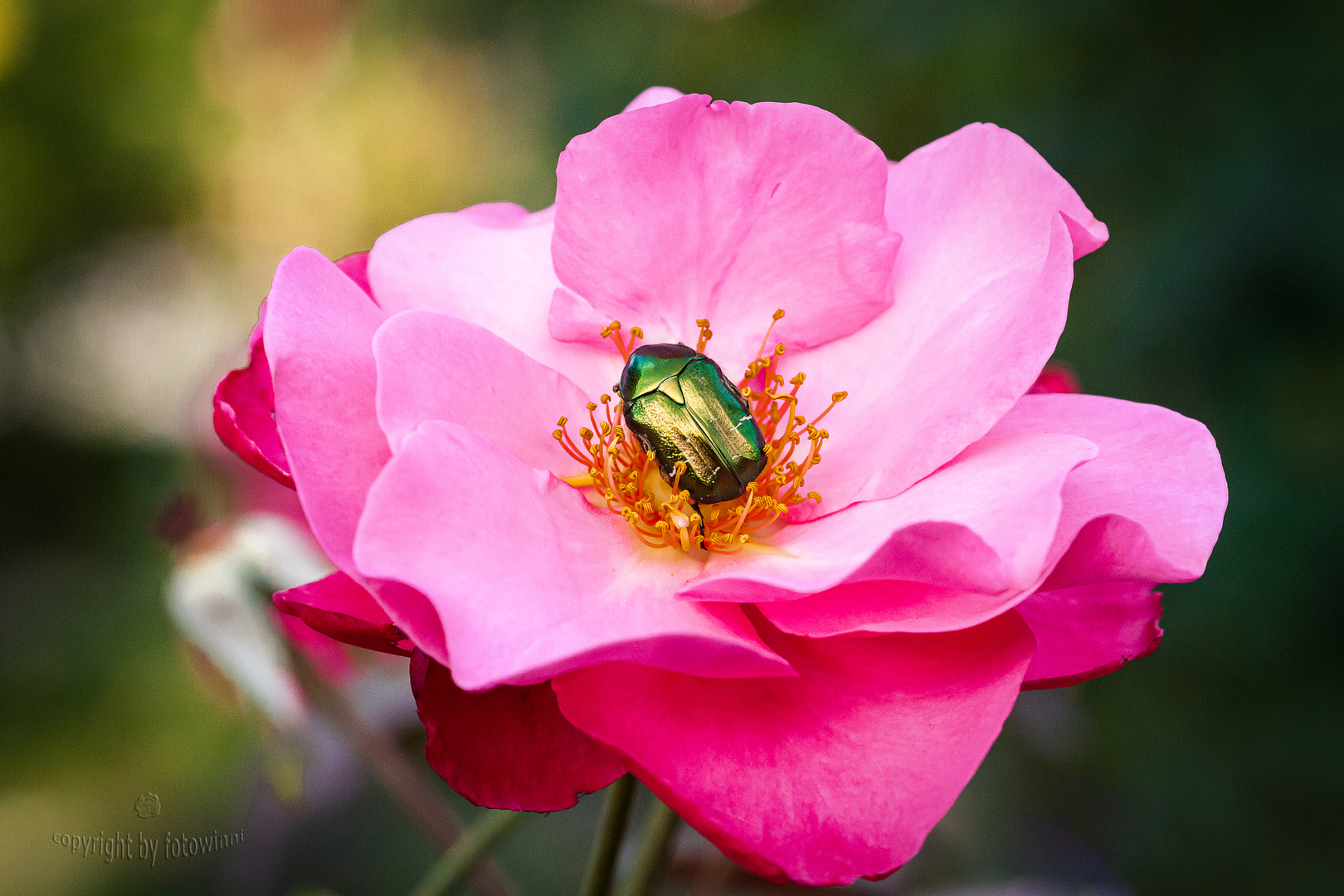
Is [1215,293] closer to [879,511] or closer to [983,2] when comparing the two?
[983,2]

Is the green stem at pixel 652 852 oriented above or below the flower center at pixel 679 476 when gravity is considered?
below

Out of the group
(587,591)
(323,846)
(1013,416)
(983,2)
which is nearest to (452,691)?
(587,591)

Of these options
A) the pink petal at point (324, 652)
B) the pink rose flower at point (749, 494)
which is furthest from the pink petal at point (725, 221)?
the pink petal at point (324, 652)

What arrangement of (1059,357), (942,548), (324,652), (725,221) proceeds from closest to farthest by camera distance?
(942,548) → (725,221) → (324,652) → (1059,357)

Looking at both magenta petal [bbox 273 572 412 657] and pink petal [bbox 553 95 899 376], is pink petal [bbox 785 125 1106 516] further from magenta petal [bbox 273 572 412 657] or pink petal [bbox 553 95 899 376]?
magenta petal [bbox 273 572 412 657]

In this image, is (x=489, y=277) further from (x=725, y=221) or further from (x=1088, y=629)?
(x=1088, y=629)

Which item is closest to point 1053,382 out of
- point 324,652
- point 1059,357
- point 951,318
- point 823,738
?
point 951,318

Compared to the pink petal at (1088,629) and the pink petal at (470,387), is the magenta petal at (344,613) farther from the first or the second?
the pink petal at (1088,629)
